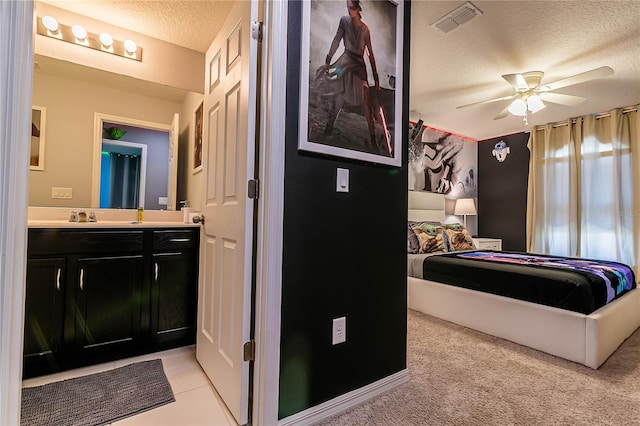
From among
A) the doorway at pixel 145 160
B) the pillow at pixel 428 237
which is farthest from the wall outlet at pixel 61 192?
the pillow at pixel 428 237

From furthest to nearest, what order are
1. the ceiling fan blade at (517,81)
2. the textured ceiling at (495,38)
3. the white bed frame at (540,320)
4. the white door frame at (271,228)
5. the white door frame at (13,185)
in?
the ceiling fan blade at (517,81)
the textured ceiling at (495,38)
the white bed frame at (540,320)
the white door frame at (271,228)
the white door frame at (13,185)

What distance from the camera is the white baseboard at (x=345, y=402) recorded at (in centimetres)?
141

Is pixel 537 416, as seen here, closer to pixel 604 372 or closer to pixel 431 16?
pixel 604 372

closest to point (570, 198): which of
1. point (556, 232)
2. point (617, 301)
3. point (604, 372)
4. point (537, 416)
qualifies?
point (556, 232)

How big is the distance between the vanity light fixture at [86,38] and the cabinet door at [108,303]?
1.75 meters

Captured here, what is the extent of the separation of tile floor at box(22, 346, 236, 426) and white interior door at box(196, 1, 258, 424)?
0.07 meters

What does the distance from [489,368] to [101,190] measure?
3.25m

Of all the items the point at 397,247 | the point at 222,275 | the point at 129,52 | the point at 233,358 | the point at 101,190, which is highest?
the point at 129,52

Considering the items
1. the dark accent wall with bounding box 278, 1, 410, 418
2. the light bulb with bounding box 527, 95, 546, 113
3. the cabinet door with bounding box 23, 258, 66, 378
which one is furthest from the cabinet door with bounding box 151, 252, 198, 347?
the light bulb with bounding box 527, 95, 546, 113

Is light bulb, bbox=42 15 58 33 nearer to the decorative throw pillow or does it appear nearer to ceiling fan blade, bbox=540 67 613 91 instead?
the decorative throw pillow

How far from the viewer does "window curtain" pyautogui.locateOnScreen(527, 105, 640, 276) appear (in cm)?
416

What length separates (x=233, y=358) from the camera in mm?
1487

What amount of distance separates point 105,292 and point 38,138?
1.33m

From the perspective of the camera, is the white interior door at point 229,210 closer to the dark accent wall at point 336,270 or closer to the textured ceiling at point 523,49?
the dark accent wall at point 336,270
